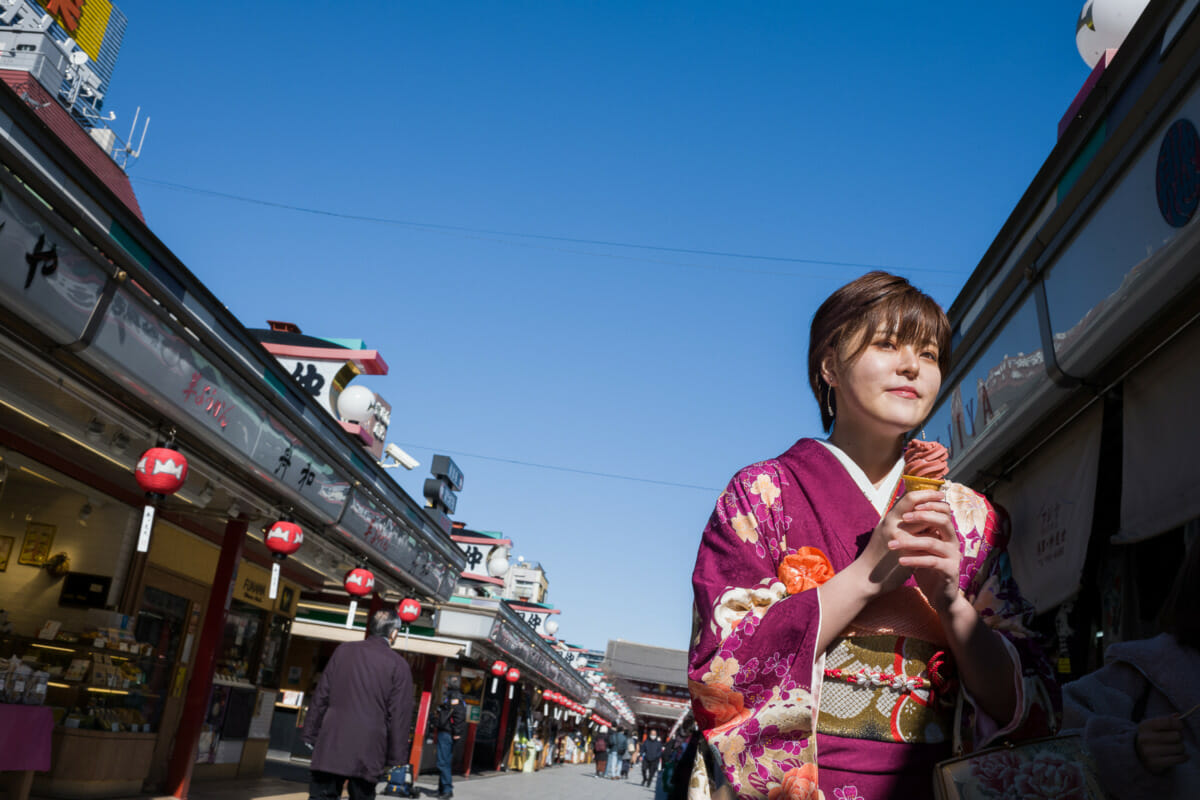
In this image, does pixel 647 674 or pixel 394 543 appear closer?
pixel 394 543

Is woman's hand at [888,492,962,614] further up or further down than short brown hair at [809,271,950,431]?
further down

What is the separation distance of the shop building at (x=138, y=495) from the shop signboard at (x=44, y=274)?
12 millimetres

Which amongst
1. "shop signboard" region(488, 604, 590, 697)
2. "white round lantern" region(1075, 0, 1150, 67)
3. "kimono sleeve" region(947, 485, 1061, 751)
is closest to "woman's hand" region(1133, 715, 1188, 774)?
"kimono sleeve" region(947, 485, 1061, 751)

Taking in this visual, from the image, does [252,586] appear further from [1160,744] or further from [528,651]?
[1160,744]

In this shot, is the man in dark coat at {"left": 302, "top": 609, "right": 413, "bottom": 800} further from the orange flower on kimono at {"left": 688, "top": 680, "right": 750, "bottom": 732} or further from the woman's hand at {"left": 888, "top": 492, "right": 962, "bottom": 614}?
the woman's hand at {"left": 888, "top": 492, "right": 962, "bottom": 614}

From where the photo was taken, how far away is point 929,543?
1.55m

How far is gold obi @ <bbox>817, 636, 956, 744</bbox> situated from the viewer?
1688 millimetres

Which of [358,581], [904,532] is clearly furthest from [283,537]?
[904,532]

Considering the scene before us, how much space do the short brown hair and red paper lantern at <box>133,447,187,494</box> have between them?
6.37 metres

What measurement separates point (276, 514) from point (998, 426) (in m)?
7.57

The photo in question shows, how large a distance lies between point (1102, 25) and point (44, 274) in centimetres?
566

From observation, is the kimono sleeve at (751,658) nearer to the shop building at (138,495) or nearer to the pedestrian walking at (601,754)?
the shop building at (138,495)

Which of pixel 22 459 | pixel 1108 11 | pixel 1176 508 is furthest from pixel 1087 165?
pixel 22 459

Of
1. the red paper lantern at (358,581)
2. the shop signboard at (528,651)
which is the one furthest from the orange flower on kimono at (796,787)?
the shop signboard at (528,651)
